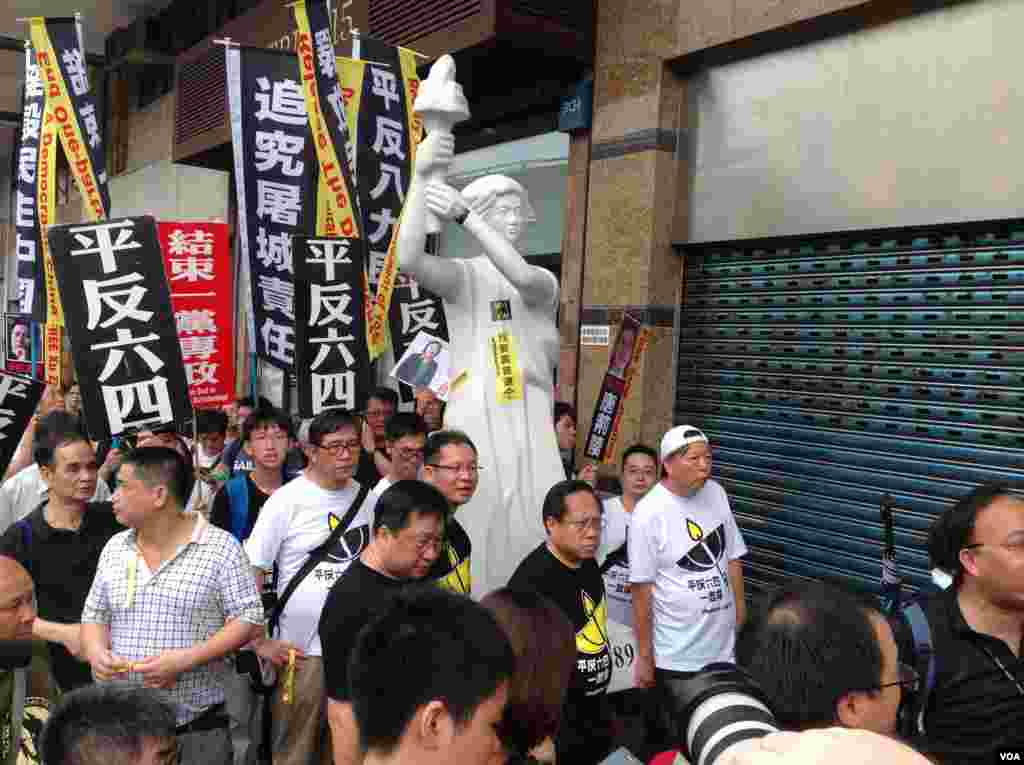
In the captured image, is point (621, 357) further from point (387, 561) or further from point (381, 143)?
point (387, 561)

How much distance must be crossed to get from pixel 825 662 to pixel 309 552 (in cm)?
236

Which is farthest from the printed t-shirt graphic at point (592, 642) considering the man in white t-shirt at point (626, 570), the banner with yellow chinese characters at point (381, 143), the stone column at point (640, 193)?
the stone column at point (640, 193)

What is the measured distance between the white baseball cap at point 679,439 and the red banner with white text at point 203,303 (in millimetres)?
2825

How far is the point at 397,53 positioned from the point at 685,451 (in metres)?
3.80

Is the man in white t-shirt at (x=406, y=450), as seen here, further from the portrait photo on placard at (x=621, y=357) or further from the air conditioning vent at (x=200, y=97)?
the air conditioning vent at (x=200, y=97)

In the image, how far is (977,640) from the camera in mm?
2508

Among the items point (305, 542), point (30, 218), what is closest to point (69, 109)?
point (30, 218)

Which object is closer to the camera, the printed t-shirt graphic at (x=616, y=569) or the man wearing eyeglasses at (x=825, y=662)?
the man wearing eyeglasses at (x=825, y=662)

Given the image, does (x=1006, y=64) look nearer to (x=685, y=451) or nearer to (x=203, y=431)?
(x=685, y=451)

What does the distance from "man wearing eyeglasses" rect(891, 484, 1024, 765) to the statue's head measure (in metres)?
2.44

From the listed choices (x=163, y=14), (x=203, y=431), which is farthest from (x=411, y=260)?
(x=163, y=14)

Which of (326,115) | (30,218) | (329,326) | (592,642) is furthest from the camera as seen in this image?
(30,218)

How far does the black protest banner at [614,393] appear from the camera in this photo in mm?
5316

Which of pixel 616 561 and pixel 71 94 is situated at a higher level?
pixel 71 94
